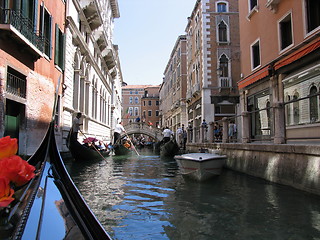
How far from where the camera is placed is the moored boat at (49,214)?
4.11 ft

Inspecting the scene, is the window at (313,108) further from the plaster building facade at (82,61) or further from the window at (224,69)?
the window at (224,69)

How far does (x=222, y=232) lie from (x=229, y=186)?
2242 mm

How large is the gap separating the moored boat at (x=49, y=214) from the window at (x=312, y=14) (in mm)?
6372

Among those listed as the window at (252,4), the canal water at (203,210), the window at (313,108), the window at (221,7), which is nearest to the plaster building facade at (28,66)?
the canal water at (203,210)

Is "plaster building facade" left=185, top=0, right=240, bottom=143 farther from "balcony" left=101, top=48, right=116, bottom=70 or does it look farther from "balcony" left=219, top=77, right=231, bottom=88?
"balcony" left=101, top=48, right=116, bottom=70

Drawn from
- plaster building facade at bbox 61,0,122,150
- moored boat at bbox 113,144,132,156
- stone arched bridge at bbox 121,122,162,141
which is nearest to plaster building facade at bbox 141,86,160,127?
stone arched bridge at bbox 121,122,162,141

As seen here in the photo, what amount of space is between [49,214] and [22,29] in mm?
5219

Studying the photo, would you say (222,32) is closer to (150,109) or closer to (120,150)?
(120,150)

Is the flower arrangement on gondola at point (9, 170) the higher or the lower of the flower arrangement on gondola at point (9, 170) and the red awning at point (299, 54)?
the lower

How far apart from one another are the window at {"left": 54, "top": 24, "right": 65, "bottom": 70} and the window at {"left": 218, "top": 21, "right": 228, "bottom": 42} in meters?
9.51

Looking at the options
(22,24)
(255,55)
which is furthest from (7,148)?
(255,55)

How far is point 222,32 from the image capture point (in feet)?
51.1

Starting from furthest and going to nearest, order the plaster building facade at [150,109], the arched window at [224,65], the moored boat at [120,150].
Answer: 1. the plaster building facade at [150,109]
2. the arched window at [224,65]
3. the moored boat at [120,150]

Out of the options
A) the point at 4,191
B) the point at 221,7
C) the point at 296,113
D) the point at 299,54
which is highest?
the point at 221,7
